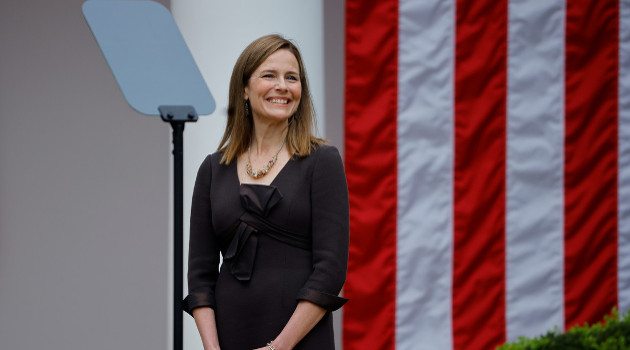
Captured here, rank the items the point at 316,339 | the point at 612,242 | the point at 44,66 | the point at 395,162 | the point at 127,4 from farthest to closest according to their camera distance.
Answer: the point at 612,242 → the point at 395,162 → the point at 44,66 → the point at 316,339 → the point at 127,4

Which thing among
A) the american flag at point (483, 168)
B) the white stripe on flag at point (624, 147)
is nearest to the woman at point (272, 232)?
the american flag at point (483, 168)

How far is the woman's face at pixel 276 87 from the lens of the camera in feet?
5.59

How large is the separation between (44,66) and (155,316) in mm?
1143

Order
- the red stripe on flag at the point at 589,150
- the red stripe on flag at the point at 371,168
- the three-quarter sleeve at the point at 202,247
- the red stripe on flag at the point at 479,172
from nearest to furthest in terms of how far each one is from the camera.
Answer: the three-quarter sleeve at the point at 202,247 < the red stripe on flag at the point at 371,168 < the red stripe on flag at the point at 479,172 < the red stripe on flag at the point at 589,150

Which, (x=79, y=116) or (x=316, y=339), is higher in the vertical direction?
(x=79, y=116)

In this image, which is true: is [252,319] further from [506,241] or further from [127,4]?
[506,241]

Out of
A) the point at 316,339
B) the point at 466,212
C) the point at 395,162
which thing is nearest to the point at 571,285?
the point at 466,212

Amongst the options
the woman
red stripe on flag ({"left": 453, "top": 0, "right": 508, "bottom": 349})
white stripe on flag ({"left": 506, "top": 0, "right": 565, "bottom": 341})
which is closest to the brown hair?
the woman

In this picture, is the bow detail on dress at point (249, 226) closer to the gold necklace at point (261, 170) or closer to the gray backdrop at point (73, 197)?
the gold necklace at point (261, 170)

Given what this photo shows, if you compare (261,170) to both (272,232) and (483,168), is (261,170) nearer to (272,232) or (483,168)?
(272,232)

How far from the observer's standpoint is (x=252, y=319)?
1689 mm

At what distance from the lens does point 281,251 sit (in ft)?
5.55

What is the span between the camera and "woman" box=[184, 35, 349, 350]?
166 cm

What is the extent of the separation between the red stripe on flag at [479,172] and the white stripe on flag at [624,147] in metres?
0.59
